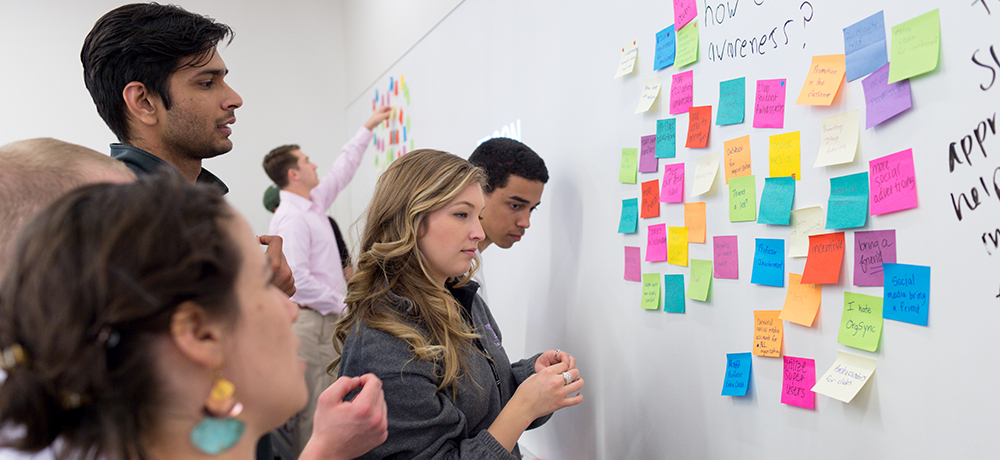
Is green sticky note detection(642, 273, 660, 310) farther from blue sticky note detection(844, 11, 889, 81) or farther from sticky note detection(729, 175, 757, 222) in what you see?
blue sticky note detection(844, 11, 889, 81)

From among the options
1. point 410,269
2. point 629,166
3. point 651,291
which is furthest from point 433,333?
point 629,166

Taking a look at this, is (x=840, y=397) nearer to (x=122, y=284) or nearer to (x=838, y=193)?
(x=838, y=193)

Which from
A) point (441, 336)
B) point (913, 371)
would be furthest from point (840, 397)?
point (441, 336)

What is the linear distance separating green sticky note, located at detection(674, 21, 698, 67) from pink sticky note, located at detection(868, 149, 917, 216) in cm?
51

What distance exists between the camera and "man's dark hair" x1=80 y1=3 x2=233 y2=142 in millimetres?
1437

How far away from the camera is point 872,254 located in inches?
40.3

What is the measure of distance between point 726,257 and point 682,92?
398 mm

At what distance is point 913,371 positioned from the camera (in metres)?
0.97

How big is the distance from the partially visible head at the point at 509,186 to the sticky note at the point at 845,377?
1071mm

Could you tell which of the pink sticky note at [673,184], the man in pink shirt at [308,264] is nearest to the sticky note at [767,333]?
the pink sticky note at [673,184]

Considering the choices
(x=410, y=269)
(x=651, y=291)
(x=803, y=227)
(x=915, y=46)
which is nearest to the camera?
(x=915, y=46)

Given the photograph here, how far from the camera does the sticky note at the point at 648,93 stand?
1.55 m

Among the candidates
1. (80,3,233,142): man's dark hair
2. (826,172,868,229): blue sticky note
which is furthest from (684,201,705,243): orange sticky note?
(80,3,233,142): man's dark hair

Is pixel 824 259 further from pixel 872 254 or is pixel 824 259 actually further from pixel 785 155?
pixel 785 155
